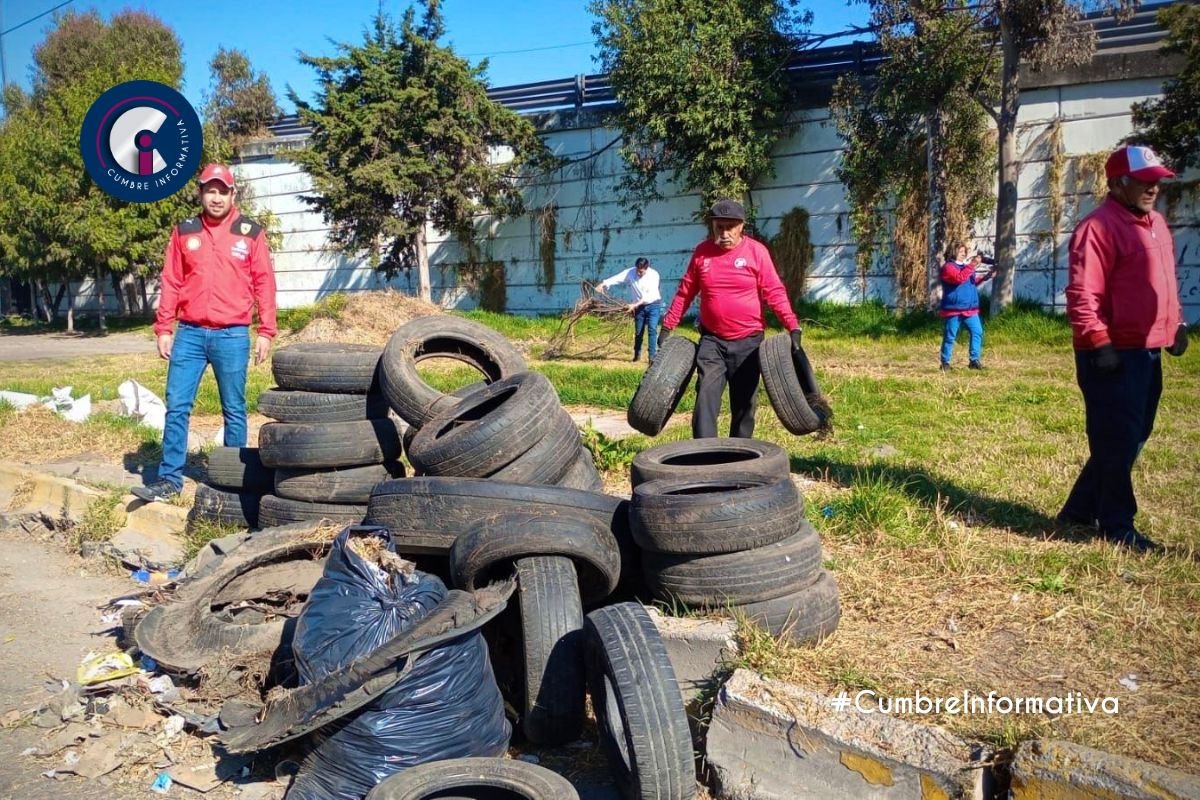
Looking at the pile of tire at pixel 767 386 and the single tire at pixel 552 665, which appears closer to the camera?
the single tire at pixel 552 665

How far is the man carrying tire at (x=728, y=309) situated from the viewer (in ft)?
23.2

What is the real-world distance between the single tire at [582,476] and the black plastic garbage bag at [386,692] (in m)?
1.53

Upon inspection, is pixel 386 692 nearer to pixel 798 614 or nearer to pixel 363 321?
pixel 798 614

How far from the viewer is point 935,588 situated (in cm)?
493

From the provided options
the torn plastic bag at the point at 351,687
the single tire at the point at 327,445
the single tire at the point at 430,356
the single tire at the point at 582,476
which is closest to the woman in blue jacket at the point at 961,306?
the single tire at the point at 430,356

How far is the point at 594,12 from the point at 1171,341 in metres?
16.8

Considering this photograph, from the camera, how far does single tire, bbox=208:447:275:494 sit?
6.87m

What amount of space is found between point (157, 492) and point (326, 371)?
1.93 metres

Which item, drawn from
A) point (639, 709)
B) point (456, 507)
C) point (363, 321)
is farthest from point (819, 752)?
point (363, 321)

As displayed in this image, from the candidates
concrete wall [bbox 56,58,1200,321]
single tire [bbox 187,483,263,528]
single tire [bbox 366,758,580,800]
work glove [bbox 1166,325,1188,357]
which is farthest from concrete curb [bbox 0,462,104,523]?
concrete wall [bbox 56,58,1200,321]

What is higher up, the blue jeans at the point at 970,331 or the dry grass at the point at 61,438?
the blue jeans at the point at 970,331

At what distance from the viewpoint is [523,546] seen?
14.5 feet

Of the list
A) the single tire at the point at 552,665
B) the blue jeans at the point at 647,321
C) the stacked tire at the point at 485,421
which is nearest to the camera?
the single tire at the point at 552,665

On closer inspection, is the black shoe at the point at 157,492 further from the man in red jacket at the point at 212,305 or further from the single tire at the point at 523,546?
the single tire at the point at 523,546
